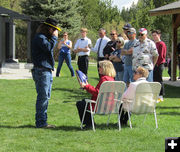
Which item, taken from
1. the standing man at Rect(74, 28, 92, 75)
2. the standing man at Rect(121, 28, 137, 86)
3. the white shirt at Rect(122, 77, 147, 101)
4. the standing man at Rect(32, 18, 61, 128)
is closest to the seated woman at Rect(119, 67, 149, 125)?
the white shirt at Rect(122, 77, 147, 101)

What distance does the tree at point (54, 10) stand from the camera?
35844 mm

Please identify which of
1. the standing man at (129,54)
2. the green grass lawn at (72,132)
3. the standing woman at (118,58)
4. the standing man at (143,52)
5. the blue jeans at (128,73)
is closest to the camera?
the green grass lawn at (72,132)

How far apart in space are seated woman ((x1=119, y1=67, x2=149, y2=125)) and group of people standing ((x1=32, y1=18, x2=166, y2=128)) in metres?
0.36

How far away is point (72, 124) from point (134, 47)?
A: 8.60 ft

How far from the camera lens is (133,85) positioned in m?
6.43

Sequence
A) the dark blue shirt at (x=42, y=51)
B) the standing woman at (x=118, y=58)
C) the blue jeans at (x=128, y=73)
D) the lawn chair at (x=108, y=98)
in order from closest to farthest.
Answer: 1. the lawn chair at (x=108, y=98)
2. the dark blue shirt at (x=42, y=51)
3. the blue jeans at (x=128, y=73)
4. the standing woman at (x=118, y=58)

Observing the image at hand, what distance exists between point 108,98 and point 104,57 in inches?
173

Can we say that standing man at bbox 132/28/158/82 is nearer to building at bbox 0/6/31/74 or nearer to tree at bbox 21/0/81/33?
building at bbox 0/6/31/74

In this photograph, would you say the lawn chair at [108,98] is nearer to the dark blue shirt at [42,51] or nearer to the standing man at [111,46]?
the dark blue shirt at [42,51]

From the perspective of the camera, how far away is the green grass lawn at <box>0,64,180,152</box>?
204 inches

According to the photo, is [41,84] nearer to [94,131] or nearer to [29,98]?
[94,131]

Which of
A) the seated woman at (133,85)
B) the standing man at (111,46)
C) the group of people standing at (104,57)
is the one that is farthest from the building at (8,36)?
the seated woman at (133,85)

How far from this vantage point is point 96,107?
6281mm

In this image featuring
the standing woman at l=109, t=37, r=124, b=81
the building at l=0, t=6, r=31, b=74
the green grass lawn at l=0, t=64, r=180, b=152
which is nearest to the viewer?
the green grass lawn at l=0, t=64, r=180, b=152
